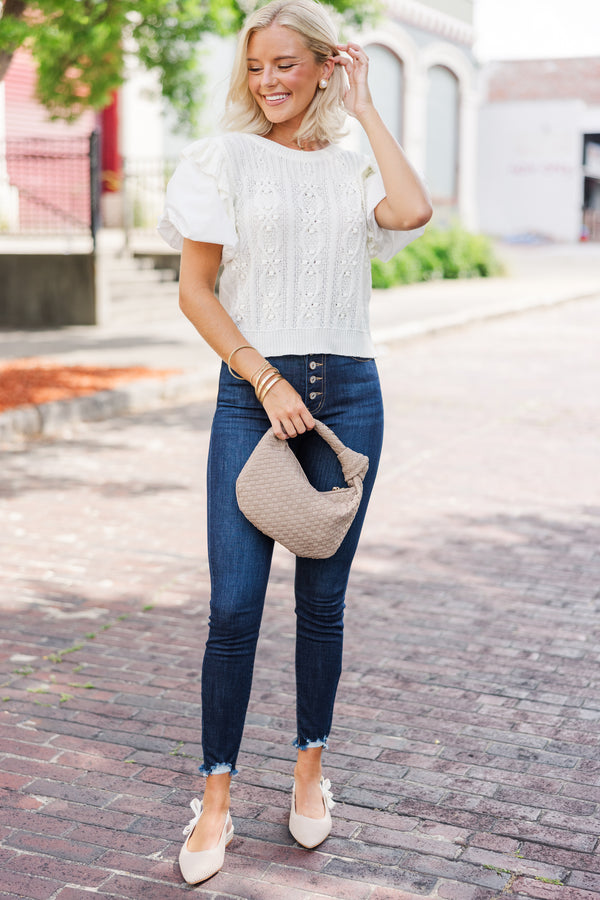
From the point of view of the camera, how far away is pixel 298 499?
261 cm

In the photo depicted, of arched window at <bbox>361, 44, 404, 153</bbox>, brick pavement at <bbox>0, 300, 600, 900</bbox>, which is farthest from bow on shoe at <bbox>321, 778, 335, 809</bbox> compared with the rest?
arched window at <bbox>361, 44, 404, 153</bbox>

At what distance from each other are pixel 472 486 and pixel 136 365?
5045mm

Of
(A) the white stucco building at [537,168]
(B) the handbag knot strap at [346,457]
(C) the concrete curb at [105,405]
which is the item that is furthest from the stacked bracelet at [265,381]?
(A) the white stucco building at [537,168]

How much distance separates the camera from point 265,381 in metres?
2.63

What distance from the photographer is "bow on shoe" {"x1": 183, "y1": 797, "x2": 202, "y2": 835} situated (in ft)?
9.34

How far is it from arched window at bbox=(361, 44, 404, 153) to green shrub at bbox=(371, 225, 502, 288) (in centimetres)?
446

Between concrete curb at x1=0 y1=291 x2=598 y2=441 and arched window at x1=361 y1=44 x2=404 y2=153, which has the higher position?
arched window at x1=361 y1=44 x2=404 y2=153

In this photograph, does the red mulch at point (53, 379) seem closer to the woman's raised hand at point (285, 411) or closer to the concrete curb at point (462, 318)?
the concrete curb at point (462, 318)

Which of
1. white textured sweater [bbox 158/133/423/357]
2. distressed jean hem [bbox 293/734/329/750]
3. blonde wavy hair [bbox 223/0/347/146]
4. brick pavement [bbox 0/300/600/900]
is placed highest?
blonde wavy hair [bbox 223/0/347/146]

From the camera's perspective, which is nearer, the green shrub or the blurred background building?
the blurred background building

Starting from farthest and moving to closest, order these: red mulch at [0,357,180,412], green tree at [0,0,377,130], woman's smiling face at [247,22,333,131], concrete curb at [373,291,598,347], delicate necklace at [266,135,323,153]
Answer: concrete curb at [373,291,598,347] → green tree at [0,0,377,130] → red mulch at [0,357,180,412] → delicate necklace at [266,135,323,153] → woman's smiling face at [247,22,333,131]

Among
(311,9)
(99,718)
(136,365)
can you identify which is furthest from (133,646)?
(136,365)

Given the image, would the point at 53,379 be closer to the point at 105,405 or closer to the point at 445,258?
the point at 105,405

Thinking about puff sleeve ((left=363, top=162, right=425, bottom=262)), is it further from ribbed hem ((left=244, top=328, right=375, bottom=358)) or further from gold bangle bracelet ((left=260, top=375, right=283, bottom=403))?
gold bangle bracelet ((left=260, top=375, right=283, bottom=403))
